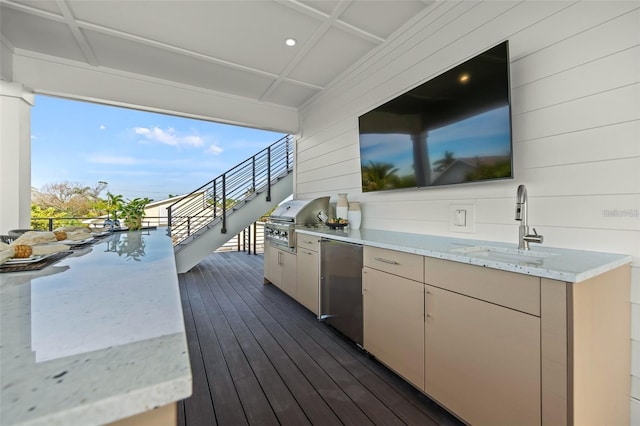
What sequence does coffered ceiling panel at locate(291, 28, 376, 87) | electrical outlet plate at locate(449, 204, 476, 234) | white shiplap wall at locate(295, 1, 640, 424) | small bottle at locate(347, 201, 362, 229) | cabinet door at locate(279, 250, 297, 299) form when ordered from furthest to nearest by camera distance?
cabinet door at locate(279, 250, 297, 299), small bottle at locate(347, 201, 362, 229), coffered ceiling panel at locate(291, 28, 376, 87), electrical outlet plate at locate(449, 204, 476, 234), white shiplap wall at locate(295, 1, 640, 424)

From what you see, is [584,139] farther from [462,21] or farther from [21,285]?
[21,285]

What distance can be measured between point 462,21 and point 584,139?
1260 mm

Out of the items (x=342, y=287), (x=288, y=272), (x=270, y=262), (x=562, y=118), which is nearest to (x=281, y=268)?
(x=288, y=272)

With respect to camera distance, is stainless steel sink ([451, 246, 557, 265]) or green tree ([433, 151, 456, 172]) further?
green tree ([433, 151, 456, 172])

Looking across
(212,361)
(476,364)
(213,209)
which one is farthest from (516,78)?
(213,209)

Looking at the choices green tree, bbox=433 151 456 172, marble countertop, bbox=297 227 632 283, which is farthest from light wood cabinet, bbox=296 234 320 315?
green tree, bbox=433 151 456 172

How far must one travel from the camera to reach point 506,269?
119cm

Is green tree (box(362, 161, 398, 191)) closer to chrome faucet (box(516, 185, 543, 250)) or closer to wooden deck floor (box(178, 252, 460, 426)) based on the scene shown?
chrome faucet (box(516, 185, 543, 250))

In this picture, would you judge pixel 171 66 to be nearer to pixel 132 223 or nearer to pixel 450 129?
pixel 132 223

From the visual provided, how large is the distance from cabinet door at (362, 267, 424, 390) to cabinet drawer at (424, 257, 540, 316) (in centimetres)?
16

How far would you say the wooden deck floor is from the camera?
5.06 feet

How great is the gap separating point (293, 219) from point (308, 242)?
1.59ft

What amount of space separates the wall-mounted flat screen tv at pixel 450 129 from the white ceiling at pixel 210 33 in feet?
2.60

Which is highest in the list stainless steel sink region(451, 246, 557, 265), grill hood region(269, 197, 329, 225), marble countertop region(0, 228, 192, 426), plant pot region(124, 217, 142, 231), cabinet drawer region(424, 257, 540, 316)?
grill hood region(269, 197, 329, 225)
